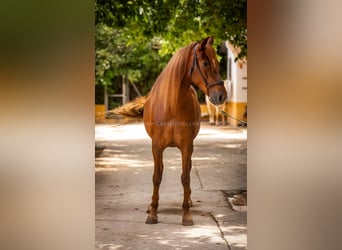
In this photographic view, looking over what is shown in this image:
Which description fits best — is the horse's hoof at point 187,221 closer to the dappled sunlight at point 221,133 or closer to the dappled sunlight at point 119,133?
the dappled sunlight at point 119,133

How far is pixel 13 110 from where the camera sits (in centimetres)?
189

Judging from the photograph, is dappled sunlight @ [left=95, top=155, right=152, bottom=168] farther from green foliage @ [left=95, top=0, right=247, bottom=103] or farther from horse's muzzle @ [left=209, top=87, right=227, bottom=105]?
horse's muzzle @ [left=209, top=87, right=227, bottom=105]

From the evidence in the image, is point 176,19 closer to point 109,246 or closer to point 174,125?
point 174,125

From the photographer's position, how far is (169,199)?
4215 mm

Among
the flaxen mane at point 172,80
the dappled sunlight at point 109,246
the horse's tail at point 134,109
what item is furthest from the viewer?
the horse's tail at point 134,109

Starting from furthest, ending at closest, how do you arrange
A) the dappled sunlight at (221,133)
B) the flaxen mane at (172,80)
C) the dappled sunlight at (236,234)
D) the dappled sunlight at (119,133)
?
1. the dappled sunlight at (221,133)
2. the dappled sunlight at (119,133)
3. the flaxen mane at (172,80)
4. the dappled sunlight at (236,234)

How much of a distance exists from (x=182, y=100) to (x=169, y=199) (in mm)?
1017

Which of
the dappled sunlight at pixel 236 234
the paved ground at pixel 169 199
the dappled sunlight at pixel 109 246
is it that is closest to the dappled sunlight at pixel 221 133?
the paved ground at pixel 169 199

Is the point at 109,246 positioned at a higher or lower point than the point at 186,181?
lower

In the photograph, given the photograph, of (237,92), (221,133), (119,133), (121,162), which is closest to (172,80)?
(121,162)

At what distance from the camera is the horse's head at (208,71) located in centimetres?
342

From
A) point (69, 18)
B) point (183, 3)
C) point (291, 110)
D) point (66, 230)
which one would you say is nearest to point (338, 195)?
point (291, 110)

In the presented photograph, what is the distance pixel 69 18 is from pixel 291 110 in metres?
0.91

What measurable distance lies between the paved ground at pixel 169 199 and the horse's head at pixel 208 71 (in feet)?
2.99
